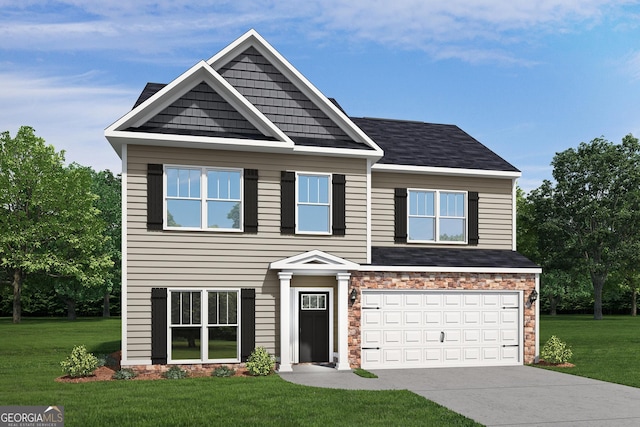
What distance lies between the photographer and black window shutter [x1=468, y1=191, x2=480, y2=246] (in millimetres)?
21609

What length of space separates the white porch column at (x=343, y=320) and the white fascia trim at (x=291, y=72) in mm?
3968

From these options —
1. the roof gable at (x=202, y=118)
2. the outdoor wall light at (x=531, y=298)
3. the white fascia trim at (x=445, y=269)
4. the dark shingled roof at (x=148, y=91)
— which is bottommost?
the outdoor wall light at (x=531, y=298)

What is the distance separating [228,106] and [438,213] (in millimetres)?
7946

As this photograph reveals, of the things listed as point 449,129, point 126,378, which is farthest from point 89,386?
point 449,129

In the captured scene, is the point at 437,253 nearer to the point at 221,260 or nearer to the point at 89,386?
the point at 221,260

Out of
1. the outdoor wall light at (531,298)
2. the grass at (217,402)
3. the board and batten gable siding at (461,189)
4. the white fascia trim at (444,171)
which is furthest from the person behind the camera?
the board and batten gable siding at (461,189)

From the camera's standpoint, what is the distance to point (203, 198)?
58.5 feet

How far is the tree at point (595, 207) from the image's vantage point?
45.5 m

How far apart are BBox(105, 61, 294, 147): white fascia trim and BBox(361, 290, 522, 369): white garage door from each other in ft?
19.1

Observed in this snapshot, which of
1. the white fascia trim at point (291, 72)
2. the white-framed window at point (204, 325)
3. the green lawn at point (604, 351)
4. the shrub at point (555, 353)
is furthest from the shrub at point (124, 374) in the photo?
the shrub at point (555, 353)

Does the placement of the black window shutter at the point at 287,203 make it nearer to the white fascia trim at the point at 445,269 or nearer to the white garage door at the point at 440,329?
the white fascia trim at the point at 445,269

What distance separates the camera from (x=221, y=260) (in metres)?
18.0

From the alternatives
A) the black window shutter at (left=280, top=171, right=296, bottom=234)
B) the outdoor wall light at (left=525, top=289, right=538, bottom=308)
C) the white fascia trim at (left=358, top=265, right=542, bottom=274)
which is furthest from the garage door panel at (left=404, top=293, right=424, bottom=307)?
the black window shutter at (left=280, top=171, right=296, bottom=234)

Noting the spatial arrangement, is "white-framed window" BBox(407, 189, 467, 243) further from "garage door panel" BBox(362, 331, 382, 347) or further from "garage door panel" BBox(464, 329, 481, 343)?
"garage door panel" BBox(362, 331, 382, 347)
